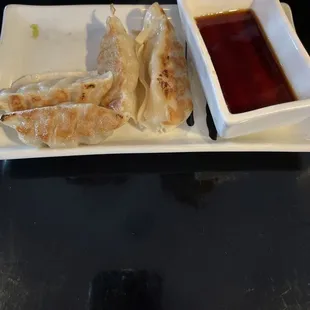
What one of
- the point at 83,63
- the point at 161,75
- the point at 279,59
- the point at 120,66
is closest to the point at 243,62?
the point at 279,59

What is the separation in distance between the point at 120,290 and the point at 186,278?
7.5 inches

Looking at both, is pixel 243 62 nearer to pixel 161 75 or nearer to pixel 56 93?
pixel 161 75

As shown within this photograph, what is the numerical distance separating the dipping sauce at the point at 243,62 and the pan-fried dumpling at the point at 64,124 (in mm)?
348

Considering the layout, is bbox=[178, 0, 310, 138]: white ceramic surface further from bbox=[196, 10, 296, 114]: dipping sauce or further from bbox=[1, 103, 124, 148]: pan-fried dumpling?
bbox=[1, 103, 124, 148]: pan-fried dumpling

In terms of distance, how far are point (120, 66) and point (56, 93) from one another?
0.22 meters

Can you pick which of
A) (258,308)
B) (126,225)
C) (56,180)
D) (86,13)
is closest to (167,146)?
(126,225)

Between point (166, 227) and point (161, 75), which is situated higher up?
point (161, 75)

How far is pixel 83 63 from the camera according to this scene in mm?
1520

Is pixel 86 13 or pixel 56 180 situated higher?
pixel 86 13

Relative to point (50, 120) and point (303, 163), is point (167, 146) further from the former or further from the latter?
point (303, 163)

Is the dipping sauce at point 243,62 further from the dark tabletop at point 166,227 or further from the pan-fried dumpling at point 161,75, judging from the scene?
the dark tabletop at point 166,227

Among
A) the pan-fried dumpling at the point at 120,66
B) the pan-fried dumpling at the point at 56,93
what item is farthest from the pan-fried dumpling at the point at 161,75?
the pan-fried dumpling at the point at 56,93

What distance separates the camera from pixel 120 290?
122 centimetres

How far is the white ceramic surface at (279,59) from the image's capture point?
117 cm
